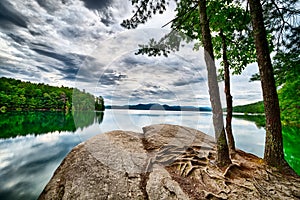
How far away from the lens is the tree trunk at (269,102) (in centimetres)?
448

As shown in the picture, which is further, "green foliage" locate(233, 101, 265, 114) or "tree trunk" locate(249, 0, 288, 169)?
"green foliage" locate(233, 101, 265, 114)

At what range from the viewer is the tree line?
461 cm

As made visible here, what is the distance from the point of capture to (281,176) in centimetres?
416

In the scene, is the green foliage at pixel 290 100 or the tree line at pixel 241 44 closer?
the tree line at pixel 241 44

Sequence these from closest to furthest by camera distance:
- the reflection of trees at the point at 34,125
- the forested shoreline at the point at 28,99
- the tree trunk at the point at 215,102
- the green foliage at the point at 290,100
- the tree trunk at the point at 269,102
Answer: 1. the tree trunk at the point at 269,102
2. the tree trunk at the point at 215,102
3. the green foliage at the point at 290,100
4. the reflection of trees at the point at 34,125
5. the forested shoreline at the point at 28,99

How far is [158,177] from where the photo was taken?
170 inches

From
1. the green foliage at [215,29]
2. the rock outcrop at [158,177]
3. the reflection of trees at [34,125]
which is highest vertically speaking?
the green foliage at [215,29]

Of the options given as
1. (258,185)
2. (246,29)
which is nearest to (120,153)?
(258,185)

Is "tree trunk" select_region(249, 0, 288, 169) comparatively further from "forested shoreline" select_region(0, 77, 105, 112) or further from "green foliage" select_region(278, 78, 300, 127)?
"forested shoreline" select_region(0, 77, 105, 112)

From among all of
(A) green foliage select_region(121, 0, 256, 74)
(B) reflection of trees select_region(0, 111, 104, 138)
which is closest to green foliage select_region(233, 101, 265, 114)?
(A) green foliage select_region(121, 0, 256, 74)

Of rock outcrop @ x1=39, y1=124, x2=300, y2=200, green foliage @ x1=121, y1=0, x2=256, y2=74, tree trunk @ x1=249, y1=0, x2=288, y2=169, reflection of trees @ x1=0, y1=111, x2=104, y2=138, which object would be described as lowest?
reflection of trees @ x1=0, y1=111, x2=104, y2=138

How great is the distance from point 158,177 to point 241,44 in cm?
594

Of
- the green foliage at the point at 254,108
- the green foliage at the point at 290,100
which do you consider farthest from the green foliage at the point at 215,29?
the green foliage at the point at 254,108

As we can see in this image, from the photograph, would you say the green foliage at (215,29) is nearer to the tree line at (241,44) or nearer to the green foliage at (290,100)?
the tree line at (241,44)
